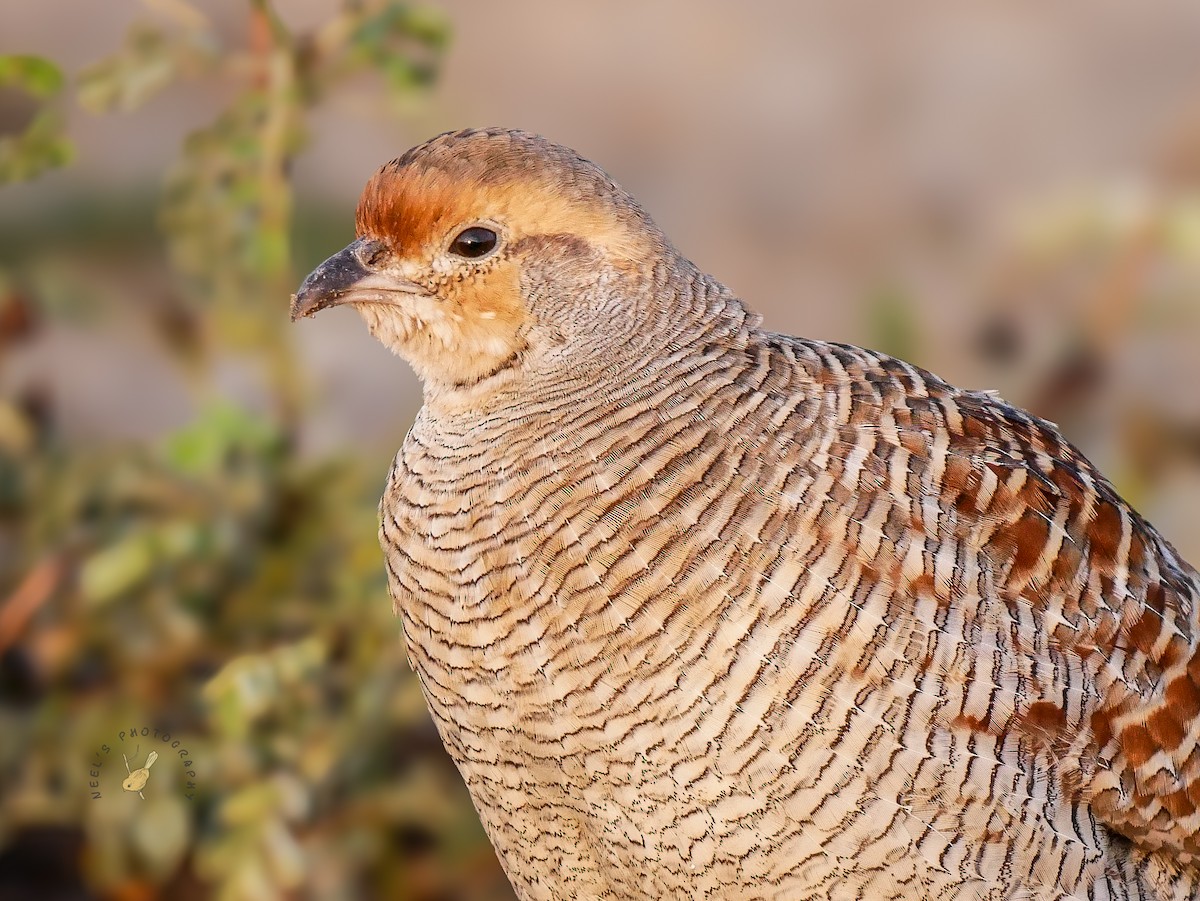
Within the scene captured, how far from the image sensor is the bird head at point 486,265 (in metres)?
2.39

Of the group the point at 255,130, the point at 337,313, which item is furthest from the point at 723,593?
the point at 337,313

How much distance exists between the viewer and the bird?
2242 mm

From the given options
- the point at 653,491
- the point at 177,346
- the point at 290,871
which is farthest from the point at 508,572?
the point at 177,346

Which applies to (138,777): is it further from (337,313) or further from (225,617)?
(337,313)

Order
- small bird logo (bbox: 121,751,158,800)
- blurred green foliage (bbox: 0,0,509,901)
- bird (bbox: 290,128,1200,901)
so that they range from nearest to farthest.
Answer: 1. bird (bbox: 290,128,1200,901)
2. small bird logo (bbox: 121,751,158,800)
3. blurred green foliage (bbox: 0,0,509,901)

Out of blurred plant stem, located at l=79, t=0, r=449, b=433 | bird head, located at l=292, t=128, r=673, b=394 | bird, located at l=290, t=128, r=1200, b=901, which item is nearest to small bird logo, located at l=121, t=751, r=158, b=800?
bird, located at l=290, t=128, r=1200, b=901

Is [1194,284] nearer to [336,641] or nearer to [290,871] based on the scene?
[336,641]

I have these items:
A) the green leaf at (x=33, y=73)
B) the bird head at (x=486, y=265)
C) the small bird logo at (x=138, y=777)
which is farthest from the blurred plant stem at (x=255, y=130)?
the bird head at (x=486, y=265)

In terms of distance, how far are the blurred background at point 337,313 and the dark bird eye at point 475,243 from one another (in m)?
1.21

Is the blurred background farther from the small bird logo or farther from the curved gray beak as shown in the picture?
the curved gray beak

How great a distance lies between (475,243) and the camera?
2.41 m

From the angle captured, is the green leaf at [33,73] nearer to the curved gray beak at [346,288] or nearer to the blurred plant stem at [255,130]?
the blurred plant stem at [255,130]

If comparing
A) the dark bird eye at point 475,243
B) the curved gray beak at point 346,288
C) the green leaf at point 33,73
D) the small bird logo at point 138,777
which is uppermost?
the green leaf at point 33,73

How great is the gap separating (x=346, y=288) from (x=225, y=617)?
1610 millimetres
